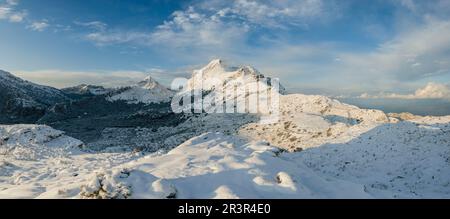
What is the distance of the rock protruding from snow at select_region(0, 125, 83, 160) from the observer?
3015 centimetres

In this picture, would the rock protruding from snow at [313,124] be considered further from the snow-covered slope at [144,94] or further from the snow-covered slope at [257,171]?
the snow-covered slope at [144,94]

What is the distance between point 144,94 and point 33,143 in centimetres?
11955

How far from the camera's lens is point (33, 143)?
113ft

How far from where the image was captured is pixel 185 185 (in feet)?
47.5

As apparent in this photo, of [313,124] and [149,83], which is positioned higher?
[149,83]

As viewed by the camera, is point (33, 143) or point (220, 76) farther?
point (220, 76)

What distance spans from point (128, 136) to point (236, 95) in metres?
25.2

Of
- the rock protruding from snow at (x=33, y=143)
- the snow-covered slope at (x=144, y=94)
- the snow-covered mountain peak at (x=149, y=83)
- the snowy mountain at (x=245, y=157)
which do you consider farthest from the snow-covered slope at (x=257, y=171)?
the snow-covered mountain peak at (x=149, y=83)

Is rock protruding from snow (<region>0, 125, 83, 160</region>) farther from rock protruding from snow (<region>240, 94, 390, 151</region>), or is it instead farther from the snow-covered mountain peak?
the snow-covered mountain peak

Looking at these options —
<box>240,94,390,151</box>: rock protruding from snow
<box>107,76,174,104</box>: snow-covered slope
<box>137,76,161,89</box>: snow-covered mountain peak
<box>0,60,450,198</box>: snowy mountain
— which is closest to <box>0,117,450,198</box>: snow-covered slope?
<box>0,60,450,198</box>: snowy mountain

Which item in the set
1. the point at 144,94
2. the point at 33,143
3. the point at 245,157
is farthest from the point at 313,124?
the point at 144,94

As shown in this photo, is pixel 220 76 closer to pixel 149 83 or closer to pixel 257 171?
pixel 149 83
